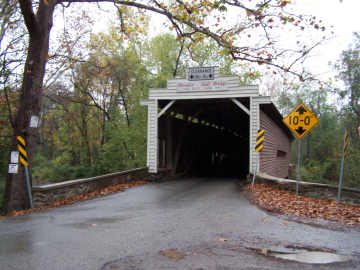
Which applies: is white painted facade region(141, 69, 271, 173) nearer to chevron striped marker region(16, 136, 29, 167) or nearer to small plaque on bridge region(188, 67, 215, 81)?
small plaque on bridge region(188, 67, 215, 81)

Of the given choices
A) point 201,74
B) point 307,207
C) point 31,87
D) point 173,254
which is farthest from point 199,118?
point 173,254

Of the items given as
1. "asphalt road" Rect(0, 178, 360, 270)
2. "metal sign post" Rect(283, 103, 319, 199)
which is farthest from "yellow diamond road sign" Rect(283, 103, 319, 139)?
"asphalt road" Rect(0, 178, 360, 270)

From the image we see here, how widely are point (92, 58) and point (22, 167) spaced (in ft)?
47.4

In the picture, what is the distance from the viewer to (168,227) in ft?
19.6

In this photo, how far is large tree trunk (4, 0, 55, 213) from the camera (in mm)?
9211

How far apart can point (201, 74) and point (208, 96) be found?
3.30 ft

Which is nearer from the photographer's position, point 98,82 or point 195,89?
point 195,89

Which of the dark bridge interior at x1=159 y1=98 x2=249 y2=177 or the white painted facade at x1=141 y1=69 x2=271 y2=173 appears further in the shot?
the dark bridge interior at x1=159 y1=98 x2=249 y2=177

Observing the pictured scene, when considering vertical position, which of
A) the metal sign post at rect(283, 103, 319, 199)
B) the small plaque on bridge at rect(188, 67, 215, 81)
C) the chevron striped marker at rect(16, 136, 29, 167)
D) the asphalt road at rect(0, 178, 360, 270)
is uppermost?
the small plaque on bridge at rect(188, 67, 215, 81)

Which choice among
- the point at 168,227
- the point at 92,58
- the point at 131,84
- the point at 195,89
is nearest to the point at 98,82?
the point at 131,84

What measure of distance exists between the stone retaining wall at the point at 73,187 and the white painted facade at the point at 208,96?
5.82ft

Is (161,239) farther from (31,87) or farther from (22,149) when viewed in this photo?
(31,87)

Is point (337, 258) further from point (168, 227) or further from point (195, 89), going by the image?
point (195, 89)

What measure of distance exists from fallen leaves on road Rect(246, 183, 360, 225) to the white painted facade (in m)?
3.95
